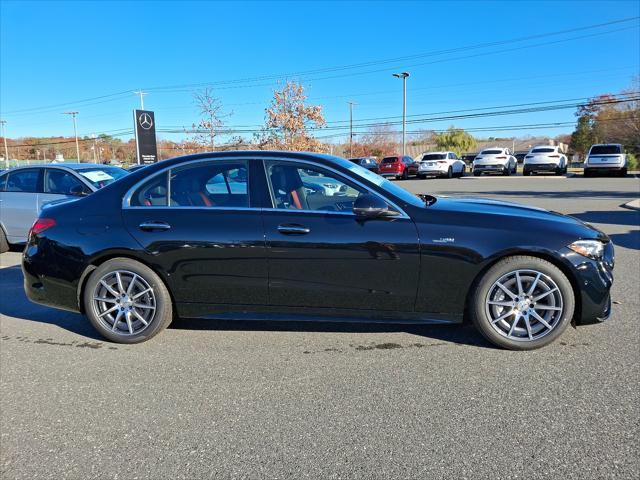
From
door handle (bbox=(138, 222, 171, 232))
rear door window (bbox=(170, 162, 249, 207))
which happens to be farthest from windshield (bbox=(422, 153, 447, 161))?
door handle (bbox=(138, 222, 171, 232))

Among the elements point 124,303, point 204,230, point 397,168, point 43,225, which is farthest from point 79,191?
point 397,168

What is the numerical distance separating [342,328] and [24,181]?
21.7 ft

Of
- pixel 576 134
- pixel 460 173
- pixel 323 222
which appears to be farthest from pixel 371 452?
pixel 576 134

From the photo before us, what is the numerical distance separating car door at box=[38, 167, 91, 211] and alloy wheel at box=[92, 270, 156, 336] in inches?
169

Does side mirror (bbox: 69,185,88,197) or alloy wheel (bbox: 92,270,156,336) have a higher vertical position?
side mirror (bbox: 69,185,88,197)

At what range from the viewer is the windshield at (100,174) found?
7.57m

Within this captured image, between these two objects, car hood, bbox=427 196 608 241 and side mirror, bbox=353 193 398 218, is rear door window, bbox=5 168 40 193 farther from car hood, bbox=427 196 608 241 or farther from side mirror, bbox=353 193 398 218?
car hood, bbox=427 196 608 241

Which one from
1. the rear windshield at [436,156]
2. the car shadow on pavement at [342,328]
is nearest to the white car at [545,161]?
the rear windshield at [436,156]

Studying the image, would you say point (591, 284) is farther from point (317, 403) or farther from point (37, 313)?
point (37, 313)

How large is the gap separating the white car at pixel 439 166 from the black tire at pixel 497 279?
2770 centimetres

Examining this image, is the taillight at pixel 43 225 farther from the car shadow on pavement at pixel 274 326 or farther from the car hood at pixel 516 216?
the car hood at pixel 516 216

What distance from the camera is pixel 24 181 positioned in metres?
7.77

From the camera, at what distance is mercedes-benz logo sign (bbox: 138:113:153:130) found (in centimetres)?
2414

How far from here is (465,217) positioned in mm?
3580
